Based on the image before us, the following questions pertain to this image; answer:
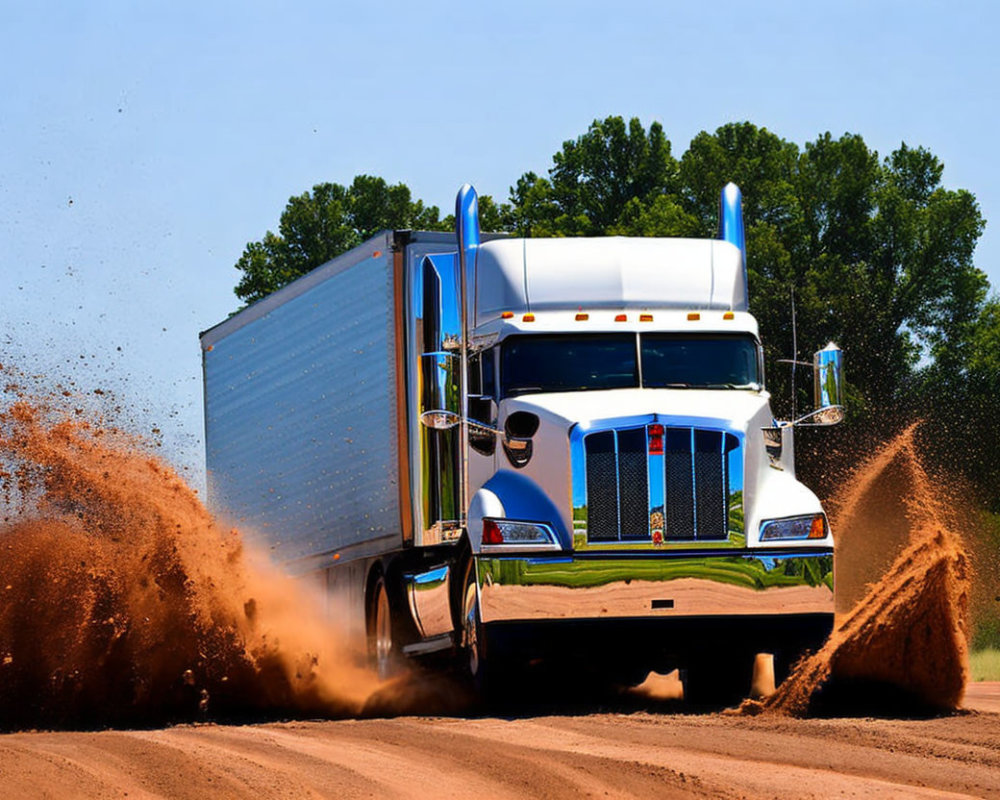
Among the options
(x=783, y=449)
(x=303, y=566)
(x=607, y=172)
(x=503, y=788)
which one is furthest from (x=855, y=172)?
(x=503, y=788)

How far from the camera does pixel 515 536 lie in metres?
14.7

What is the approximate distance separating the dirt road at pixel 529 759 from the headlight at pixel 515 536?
1.25 metres

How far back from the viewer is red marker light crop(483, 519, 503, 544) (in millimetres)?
14727

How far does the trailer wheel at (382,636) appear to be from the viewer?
1805 cm

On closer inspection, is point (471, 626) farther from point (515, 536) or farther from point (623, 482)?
point (623, 482)

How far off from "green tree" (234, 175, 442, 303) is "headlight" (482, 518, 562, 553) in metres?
47.0

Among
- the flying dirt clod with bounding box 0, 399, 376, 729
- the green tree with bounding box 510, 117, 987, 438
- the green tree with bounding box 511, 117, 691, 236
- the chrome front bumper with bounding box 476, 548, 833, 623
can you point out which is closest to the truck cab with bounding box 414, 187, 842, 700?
the chrome front bumper with bounding box 476, 548, 833, 623

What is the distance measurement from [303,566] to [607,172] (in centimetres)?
3979

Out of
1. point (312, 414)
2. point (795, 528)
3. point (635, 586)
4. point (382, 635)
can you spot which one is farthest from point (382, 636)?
point (795, 528)

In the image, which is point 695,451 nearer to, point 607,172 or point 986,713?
point 986,713

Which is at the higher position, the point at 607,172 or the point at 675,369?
the point at 607,172

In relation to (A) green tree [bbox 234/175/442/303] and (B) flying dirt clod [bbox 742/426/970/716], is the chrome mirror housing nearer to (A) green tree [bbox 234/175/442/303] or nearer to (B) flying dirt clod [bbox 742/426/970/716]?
(B) flying dirt clod [bbox 742/426/970/716]

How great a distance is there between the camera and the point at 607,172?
59.7 m

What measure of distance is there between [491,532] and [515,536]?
0.59ft
